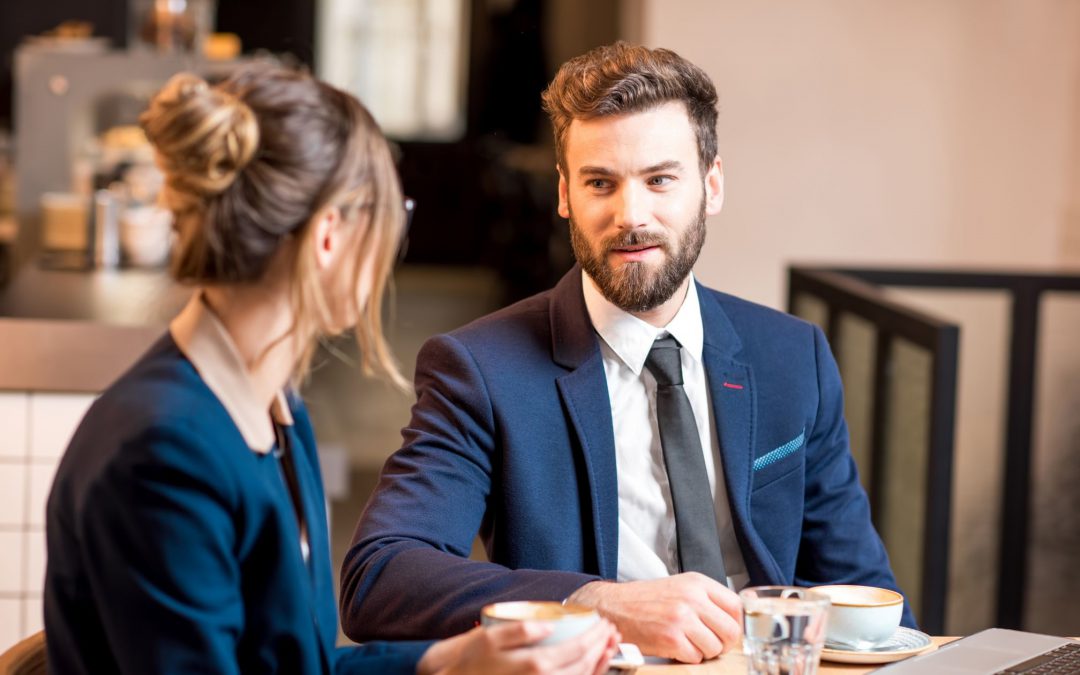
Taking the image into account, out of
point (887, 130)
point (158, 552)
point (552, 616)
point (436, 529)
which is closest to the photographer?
point (158, 552)

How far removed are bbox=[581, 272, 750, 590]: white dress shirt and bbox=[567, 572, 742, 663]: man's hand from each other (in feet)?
1.08

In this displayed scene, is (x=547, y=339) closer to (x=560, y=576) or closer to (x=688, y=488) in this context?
(x=688, y=488)

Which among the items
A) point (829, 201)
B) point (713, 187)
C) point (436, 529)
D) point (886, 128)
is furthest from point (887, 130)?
point (436, 529)

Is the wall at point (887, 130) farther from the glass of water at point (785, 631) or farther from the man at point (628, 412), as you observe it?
the glass of water at point (785, 631)

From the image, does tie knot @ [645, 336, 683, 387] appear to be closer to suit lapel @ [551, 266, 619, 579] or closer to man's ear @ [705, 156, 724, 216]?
suit lapel @ [551, 266, 619, 579]

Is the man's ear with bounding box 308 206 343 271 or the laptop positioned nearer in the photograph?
the man's ear with bounding box 308 206 343 271

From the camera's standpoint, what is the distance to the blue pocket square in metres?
1.92

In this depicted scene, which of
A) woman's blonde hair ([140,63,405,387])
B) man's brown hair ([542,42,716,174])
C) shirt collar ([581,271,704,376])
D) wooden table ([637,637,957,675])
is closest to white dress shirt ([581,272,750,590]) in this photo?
shirt collar ([581,271,704,376])

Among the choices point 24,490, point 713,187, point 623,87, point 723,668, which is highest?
point 623,87

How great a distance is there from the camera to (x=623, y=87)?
6.16ft

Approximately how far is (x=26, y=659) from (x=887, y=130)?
4589 millimetres

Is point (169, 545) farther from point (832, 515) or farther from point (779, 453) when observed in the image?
point (832, 515)

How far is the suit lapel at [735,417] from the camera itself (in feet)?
6.14

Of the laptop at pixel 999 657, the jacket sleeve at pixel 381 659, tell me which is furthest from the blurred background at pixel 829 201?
the jacket sleeve at pixel 381 659
